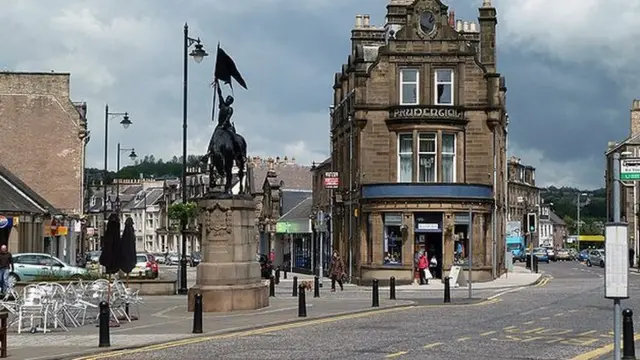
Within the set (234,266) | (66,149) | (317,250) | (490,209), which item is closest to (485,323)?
(234,266)

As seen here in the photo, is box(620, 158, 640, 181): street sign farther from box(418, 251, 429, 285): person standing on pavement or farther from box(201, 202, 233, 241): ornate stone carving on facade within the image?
box(418, 251, 429, 285): person standing on pavement

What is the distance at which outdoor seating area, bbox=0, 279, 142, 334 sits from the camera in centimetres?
2350

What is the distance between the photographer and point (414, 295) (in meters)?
38.8

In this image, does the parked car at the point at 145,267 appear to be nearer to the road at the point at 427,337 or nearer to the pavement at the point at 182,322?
the pavement at the point at 182,322

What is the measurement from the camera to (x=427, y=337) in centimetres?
2147

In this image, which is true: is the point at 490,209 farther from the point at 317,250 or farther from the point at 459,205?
the point at 317,250

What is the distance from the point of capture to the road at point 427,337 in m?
18.6

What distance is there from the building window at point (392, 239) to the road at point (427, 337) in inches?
737

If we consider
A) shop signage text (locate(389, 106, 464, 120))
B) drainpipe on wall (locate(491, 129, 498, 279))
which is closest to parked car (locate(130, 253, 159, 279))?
shop signage text (locate(389, 106, 464, 120))

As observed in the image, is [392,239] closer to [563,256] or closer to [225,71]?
[225,71]

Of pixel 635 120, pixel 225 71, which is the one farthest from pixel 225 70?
pixel 635 120

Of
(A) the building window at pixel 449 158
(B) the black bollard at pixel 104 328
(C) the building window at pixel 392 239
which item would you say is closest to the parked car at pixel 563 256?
(A) the building window at pixel 449 158

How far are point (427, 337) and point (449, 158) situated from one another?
29.0 m

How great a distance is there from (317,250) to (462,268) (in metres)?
22.0
